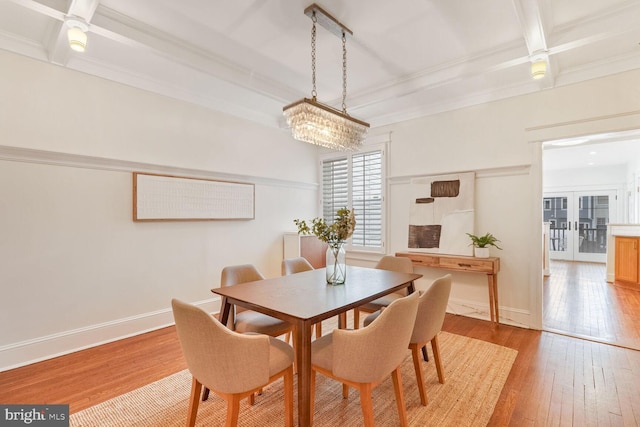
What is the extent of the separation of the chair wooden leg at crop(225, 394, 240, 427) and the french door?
9.30m

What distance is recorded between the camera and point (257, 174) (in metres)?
4.39

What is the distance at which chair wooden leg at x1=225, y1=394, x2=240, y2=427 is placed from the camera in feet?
4.87

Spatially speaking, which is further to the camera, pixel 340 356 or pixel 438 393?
pixel 438 393

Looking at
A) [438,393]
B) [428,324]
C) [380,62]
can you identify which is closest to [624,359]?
[438,393]

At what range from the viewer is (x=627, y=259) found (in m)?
5.30

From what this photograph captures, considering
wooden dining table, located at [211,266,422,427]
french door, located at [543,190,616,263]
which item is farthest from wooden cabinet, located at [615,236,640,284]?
wooden dining table, located at [211,266,422,427]

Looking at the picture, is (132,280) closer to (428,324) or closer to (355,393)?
(355,393)

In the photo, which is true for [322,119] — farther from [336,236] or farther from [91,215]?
[91,215]

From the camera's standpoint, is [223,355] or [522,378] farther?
[522,378]

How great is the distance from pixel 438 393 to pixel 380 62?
3069 mm

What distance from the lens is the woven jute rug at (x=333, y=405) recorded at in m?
1.89

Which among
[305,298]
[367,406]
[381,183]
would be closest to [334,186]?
[381,183]

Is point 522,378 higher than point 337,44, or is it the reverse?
point 337,44

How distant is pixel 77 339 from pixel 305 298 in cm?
251
